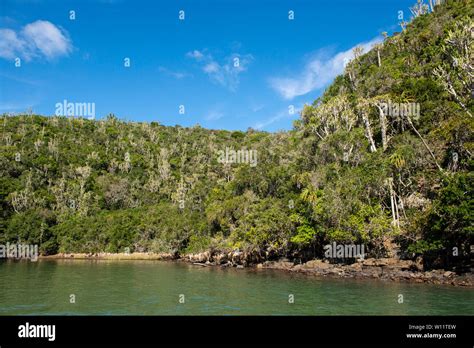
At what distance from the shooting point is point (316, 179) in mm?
46906

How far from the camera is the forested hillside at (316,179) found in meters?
38.4

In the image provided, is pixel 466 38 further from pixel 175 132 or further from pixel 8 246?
pixel 175 132

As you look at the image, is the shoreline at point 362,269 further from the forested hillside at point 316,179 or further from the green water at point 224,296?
the green water at point 224,296

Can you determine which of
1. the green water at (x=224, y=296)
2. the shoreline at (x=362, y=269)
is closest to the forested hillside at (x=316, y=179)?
the shoreline at (x=362, y=269)

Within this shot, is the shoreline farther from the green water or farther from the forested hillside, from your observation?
the green water

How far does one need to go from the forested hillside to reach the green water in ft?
26.0

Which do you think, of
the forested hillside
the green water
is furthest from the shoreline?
the green water

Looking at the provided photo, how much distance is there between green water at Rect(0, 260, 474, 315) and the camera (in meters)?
22.6

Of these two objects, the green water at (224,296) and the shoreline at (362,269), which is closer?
the green water at (224,296)

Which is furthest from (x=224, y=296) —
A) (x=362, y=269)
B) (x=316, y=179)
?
(x=316, y=179)

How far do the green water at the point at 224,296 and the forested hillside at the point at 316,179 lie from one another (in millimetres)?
7922

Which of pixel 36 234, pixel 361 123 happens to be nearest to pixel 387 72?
pixel 361 123

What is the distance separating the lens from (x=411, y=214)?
38.8 metres
